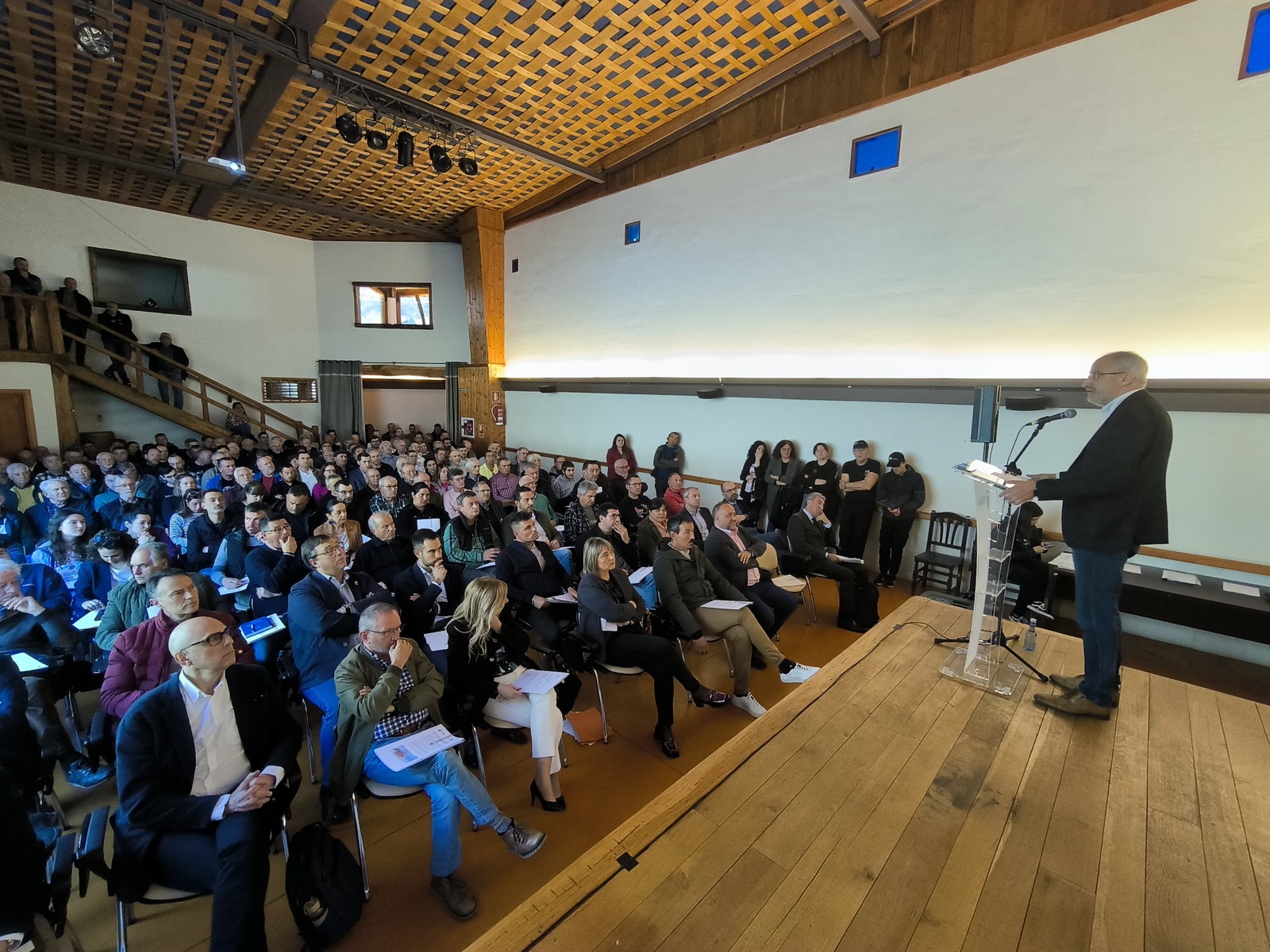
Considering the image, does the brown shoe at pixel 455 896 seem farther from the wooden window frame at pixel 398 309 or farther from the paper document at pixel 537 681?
the wooden window frame at pixel 398 309

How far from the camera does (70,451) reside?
7238 mm

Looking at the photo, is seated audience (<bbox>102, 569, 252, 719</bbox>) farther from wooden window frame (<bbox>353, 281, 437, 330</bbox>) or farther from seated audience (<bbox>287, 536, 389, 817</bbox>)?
wooden window frame (<bbox>353, 281, 437, 330</bbox>)

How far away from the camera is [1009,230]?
203 inches

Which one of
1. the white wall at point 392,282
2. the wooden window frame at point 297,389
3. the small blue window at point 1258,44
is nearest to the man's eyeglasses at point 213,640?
the small blue window at point 1258,44

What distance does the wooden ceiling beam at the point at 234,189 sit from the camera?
23.2 ft

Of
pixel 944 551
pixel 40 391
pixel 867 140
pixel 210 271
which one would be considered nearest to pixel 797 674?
pixel 944 551

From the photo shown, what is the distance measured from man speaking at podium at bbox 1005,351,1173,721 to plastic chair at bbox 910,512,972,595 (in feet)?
10.3

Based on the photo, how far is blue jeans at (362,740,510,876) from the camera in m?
2.19

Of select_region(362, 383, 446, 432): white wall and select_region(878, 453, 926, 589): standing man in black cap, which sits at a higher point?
select_region(362, 383, 446, 432): white wall

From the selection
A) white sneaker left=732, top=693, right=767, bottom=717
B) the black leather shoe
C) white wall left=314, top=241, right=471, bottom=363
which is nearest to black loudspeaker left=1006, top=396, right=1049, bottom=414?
white sneaker left=732, top=693, right=767, bottom=717

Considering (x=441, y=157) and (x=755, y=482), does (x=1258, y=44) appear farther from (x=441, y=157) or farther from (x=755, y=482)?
(x=441, y=157)

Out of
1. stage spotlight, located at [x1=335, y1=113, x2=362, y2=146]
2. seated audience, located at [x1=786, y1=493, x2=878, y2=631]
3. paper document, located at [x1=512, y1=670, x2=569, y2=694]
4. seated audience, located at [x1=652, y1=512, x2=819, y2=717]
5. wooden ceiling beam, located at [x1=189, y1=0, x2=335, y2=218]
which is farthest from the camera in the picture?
stage spotlight, located at [x1=335, y1=113, x2=362, y2=146]

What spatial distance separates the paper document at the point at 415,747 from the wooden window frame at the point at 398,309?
37.1 feet

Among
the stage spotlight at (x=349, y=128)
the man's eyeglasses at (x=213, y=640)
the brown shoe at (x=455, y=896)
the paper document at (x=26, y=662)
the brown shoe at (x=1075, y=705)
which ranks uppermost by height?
the stage spotlight at (x=349, y=128)
